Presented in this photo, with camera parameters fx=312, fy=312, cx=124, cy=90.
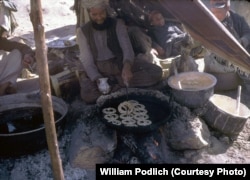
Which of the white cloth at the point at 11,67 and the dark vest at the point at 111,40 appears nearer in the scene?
the dark vest at the point at 111,40

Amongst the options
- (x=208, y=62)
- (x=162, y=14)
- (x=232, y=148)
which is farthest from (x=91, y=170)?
(x=162, y=14)

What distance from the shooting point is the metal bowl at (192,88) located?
13.6 ft

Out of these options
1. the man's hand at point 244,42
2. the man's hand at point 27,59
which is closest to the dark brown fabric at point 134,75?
the man's hand at point 27,59

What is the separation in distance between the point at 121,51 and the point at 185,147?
1.81m

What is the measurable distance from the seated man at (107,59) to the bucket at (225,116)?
1.01 m

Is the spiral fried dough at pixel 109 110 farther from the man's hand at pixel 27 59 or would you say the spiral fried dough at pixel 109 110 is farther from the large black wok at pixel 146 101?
the man's hand at pixel 27 59

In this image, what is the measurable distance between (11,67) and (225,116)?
142 inches

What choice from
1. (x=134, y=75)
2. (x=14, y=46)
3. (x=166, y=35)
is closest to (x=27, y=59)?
(x=14, y=46)

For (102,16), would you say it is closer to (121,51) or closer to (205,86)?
(121,51)

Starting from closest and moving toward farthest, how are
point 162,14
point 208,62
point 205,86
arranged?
point 205,86 < point 208,62 < point 162,14

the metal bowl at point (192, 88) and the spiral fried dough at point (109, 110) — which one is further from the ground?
the metal bowl at point (192, 88)

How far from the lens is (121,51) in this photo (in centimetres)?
491

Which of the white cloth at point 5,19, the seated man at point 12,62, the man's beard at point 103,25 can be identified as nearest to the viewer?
the man's beard at point 103,25

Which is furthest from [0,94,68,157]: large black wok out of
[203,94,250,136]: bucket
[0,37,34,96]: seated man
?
[203,94,250,136]: bucket
